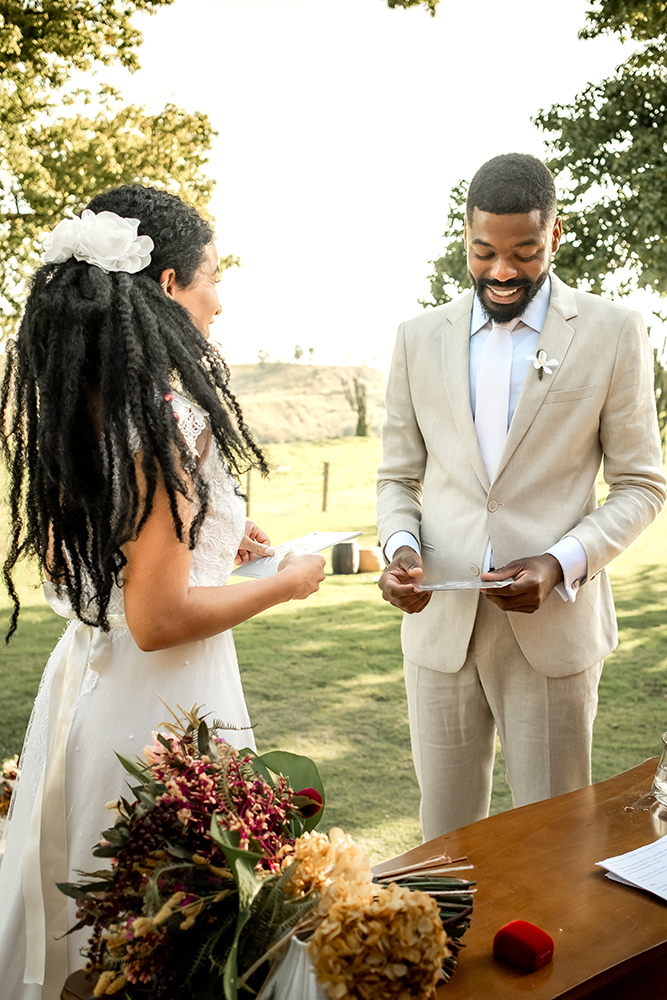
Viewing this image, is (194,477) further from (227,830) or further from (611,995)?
(611,995)

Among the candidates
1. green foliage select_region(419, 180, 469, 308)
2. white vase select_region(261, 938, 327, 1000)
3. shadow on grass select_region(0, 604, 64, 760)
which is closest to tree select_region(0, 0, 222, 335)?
shadow on grass select_region(0, 604, 64, 760)

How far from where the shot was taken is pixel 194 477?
1.52 m

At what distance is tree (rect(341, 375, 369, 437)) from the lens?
38.1 ft

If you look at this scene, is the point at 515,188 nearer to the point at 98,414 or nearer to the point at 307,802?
the point at 98,414

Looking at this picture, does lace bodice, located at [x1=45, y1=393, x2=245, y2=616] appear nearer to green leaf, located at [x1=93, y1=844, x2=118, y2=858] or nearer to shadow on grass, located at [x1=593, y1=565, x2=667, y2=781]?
green leaf, located at [x1=93, y1=844, x2=118, y2=858]

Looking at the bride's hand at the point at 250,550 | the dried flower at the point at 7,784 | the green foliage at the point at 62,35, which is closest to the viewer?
the bride's hand at the point at 250,550

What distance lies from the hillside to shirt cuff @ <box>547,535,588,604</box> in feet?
30.0

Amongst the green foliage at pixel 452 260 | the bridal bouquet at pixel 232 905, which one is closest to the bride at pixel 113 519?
the bridal bouquet at pixel 232 905

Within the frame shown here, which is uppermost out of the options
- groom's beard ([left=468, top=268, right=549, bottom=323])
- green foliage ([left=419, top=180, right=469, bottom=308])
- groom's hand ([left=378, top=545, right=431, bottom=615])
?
green foliage ([left=419, top=180, right=469, bottom=308])

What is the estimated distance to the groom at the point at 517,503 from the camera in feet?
7.23

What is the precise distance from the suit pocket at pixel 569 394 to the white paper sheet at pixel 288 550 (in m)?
0.65

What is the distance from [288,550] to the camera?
82.1 inches

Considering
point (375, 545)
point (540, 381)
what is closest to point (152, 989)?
point (540, 381)

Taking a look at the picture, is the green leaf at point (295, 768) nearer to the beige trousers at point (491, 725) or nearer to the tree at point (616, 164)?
the beige trousers at point (491, 725)
